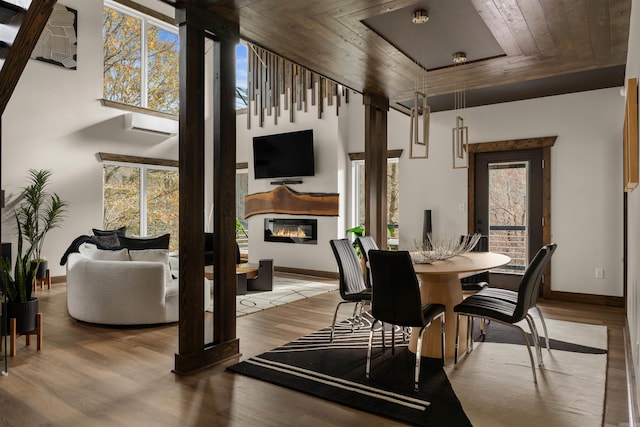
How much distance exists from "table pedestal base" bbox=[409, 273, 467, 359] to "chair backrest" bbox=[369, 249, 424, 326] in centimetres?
64

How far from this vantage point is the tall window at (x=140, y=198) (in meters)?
7.82

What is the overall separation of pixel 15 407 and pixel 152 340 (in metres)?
1.40

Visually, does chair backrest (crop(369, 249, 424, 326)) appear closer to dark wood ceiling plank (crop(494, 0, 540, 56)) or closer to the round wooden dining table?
the round wooden dining table

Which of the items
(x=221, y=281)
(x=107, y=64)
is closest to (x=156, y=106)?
(x=107, y=64)

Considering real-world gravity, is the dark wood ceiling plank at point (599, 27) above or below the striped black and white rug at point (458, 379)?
above

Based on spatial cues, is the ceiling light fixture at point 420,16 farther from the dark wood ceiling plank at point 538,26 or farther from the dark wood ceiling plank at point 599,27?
the dark wood ceiling plank at point 599,27

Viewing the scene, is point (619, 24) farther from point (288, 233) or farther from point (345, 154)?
point (288, 233)

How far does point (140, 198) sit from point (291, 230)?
2.82 m

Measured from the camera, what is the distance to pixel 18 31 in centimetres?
258

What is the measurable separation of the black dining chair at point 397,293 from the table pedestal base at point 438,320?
55cm

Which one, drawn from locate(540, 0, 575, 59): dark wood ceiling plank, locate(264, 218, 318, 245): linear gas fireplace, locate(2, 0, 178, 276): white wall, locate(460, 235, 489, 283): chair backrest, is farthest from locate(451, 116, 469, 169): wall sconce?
locate(2, 0, 178, 276): white wall

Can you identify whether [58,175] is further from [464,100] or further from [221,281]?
[464,100]

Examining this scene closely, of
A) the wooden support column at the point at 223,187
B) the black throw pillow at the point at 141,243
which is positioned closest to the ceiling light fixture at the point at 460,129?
the wooden support column at the point at 223,187

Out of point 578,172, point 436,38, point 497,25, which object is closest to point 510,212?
point 578,172
